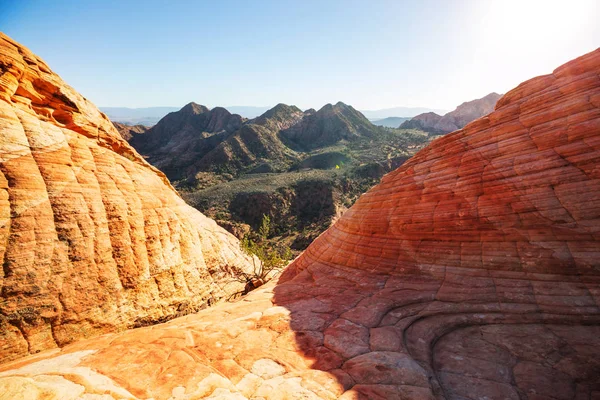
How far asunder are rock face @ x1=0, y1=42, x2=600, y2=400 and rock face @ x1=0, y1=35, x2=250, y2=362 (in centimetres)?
152

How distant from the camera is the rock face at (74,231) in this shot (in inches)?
305

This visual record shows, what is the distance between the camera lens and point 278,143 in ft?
432

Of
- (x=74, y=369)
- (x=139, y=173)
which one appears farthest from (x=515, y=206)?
(x=139, y=173)

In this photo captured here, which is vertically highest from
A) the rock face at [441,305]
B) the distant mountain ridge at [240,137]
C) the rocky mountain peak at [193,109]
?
the rocky mountain peak at [193,109]

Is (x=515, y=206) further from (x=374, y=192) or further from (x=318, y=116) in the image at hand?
(x=318, y=116)

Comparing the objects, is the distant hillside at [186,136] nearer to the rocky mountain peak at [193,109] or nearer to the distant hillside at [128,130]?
the rocky mountain peak at [193,109]

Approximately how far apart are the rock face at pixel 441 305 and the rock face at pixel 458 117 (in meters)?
158

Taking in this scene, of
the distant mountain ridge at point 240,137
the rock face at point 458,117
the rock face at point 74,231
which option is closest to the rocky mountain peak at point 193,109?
the distant mountain ridge at point 240,137

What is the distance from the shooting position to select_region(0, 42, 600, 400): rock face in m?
5.57

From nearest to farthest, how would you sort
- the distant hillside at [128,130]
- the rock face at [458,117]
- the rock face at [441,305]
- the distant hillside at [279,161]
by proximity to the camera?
the rock face at [441,305] → the distant hillside at [279,161] → the distant hillside at [128,130] → the rock face at [458,117]

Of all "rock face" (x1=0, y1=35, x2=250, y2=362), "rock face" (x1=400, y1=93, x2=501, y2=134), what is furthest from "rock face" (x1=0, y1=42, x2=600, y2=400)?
"rock face" (x1=400, y1=93, x2=501, y2=134)

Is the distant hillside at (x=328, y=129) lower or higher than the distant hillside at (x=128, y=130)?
lower

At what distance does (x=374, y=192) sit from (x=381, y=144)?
377ft

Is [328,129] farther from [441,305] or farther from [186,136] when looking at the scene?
[441,305]
